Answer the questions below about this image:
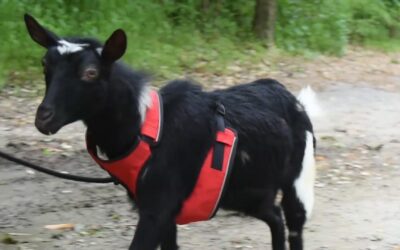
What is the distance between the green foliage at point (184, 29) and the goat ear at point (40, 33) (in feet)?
20.9

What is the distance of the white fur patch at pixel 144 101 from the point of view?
4.08 meters

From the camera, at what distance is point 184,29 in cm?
1303

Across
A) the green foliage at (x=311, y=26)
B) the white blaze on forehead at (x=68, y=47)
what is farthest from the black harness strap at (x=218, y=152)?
the green foliage at (x=311, y=26)

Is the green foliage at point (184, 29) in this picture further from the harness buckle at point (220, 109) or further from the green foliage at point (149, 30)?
the harness buckle at point (220, 109)

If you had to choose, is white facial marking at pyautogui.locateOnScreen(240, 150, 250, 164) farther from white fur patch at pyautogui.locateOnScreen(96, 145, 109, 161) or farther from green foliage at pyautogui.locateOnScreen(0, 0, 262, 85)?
green foliage at pyautogui.locateOnScreen(0, 0, 262, 85)

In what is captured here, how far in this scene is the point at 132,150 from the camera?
4047 mm

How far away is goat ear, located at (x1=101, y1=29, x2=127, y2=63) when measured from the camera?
377 cm

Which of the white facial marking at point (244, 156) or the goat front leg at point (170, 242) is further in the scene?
the goat front leg at point (170, 242)

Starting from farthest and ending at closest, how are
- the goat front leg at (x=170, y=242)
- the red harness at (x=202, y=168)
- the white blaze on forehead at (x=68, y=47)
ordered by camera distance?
the goat front leg at (x=170, y=242) < the red harness at (x=202, y=168) < the white blaze on forehead at (x=68, y=47)

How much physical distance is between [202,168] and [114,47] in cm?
89

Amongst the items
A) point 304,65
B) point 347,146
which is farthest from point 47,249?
point 304,65

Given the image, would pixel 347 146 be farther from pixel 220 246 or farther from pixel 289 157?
pixel 289 157

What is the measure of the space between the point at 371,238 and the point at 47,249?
2.46 metres

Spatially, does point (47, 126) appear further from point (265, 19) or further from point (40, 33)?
point (265, 19)
